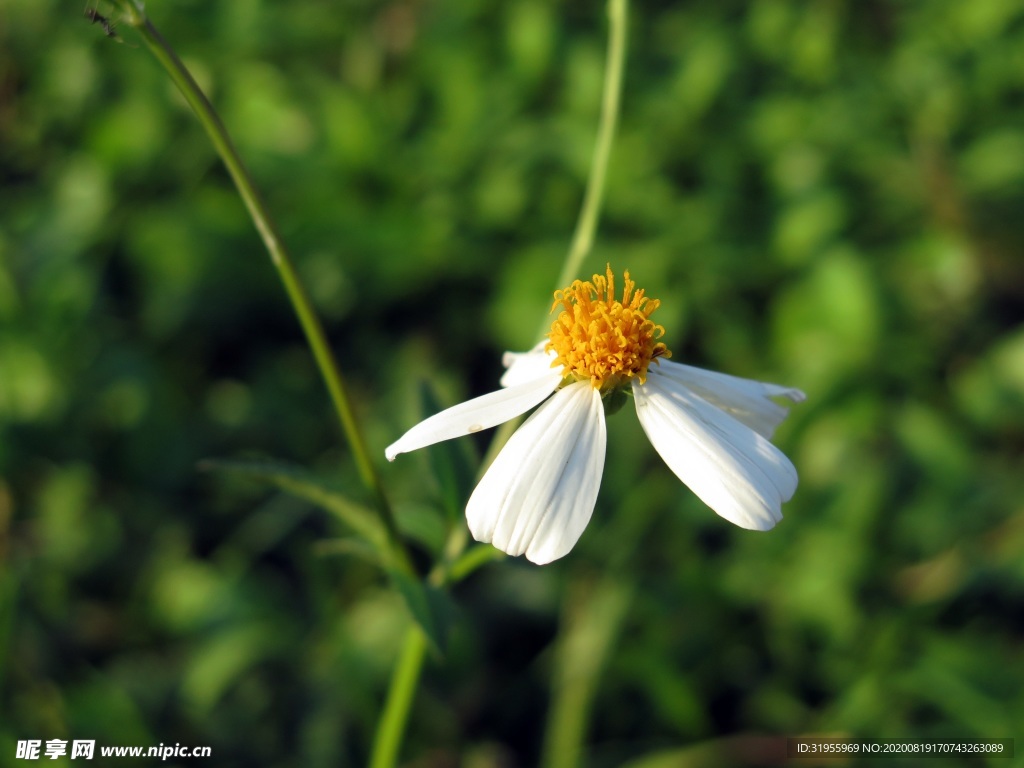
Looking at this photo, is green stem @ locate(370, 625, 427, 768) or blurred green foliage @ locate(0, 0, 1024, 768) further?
blurred green foliage @ locate(0, 0, 1024, 768)

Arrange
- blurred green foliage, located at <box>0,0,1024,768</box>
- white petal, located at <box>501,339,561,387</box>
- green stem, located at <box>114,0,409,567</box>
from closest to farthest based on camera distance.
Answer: green stem, located at <box>114,0,409,567</box> → white petal, located at <box>501,339,561,387</box> → blurred green foliage, located at <box>0,0,1024,768</box>

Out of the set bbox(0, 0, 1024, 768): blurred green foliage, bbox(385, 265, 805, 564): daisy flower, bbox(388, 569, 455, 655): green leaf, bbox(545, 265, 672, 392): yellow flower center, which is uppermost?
bbox(0, 0, 1024, 768): blurred green foliage

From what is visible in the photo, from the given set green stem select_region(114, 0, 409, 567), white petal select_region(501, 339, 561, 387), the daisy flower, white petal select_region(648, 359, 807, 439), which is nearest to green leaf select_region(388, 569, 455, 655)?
green stem select_region(114, 0, 409, 567)

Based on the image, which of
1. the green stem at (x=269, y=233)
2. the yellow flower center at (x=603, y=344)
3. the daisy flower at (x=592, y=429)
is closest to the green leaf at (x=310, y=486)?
the green stem at (x=269, y=233)

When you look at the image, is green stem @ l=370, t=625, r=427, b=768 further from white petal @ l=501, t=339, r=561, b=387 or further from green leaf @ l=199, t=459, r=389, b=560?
white petal @ l=501, t=339, r=561, b=387

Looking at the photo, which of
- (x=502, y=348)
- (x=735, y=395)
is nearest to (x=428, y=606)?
(x=735, y=395)

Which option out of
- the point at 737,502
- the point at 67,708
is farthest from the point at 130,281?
the point at 737,502

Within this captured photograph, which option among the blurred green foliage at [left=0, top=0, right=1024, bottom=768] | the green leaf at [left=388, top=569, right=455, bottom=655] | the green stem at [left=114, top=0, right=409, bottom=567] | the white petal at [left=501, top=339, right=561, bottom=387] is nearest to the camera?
the green stem at [left=114, top=0, right=409, bottom=567]

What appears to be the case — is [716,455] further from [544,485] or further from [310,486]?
[310,486]
